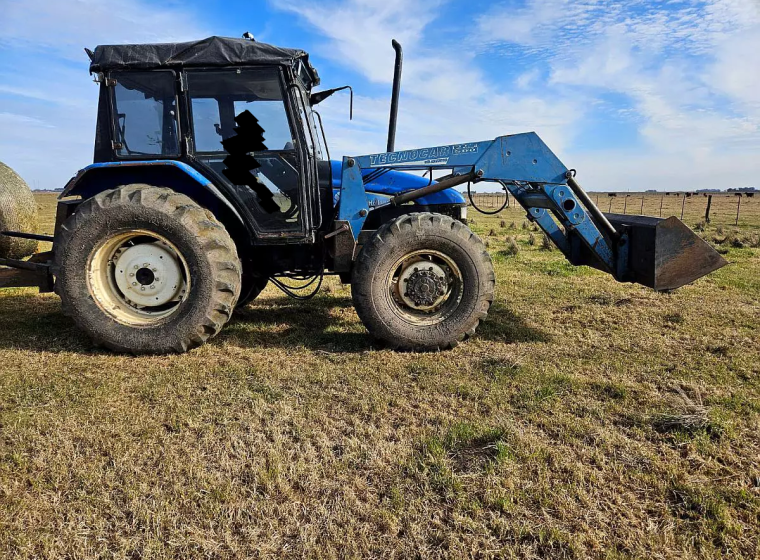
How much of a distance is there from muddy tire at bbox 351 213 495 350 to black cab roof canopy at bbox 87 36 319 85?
2003 millimetres

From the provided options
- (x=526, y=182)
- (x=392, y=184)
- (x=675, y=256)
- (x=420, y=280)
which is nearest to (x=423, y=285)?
(x=420, y=280)

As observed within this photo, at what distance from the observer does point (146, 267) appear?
4.40 meters

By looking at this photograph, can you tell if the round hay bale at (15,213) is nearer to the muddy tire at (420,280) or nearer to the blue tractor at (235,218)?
the blue tractor at (235,218)

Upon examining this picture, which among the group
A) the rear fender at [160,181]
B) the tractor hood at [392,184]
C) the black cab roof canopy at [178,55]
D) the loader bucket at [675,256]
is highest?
the black cab roof canopy at [178,55]

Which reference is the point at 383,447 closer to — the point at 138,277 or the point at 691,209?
the point at 138,277

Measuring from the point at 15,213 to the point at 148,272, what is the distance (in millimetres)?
6820

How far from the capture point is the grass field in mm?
2119

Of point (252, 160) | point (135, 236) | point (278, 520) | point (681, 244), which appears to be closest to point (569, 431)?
point (278, 520)

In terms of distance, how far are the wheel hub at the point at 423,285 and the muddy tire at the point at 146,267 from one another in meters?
1.58

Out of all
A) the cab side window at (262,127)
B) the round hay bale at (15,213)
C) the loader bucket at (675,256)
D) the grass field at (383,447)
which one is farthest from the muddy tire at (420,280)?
the round hay bale at (15,213)

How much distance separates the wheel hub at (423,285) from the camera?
455 centimetres

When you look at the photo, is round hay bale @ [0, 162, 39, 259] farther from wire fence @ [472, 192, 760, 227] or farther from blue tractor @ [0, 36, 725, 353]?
wire fence @ [472, 192, 760, 227]

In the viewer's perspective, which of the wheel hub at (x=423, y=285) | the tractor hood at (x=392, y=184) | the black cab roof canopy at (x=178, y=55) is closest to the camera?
the black cab roof canopy at (x=178, y=55)

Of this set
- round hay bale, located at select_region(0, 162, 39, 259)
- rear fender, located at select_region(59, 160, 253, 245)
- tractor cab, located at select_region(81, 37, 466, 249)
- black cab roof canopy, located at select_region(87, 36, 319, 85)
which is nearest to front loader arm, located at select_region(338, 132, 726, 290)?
tractor cab, located at select_region(81, 37, 466, 249)
